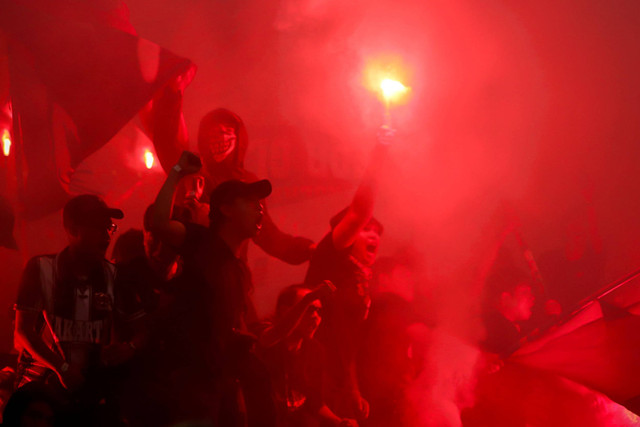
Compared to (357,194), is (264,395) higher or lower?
lower

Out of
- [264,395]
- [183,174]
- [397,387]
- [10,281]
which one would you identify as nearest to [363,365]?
[397,387]

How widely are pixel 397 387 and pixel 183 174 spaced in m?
2.15

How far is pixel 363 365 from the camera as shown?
4344 millimetres

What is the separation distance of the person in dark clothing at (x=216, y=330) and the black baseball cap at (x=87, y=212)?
1.37 feet

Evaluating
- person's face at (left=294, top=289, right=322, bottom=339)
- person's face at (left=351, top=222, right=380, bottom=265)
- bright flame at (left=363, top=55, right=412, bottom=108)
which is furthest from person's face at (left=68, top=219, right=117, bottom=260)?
bright flame at (left=363, top=55, right=412, bottom=108)

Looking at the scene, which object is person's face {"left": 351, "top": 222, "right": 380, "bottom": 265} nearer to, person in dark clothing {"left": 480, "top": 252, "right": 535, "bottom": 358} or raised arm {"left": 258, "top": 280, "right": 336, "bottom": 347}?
raised arm {"left": 258, "top": 280, "right": 336, "bottom": 347}

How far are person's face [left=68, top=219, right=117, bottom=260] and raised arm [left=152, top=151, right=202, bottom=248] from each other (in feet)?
1.28

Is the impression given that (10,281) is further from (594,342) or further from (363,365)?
(594,342)

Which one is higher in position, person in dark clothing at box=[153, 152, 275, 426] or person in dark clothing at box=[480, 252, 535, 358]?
person in dark clothing at box=[153, 152, 275, 426]

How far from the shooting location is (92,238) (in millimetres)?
3516

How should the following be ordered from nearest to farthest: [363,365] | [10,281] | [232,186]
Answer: [232,186] < [10,281] < [363,365]

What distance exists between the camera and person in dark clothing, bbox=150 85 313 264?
416cm

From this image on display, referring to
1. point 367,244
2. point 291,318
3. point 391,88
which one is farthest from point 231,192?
point 391,88

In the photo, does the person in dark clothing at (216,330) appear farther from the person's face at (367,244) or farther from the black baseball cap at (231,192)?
the person's face at (367,244)
